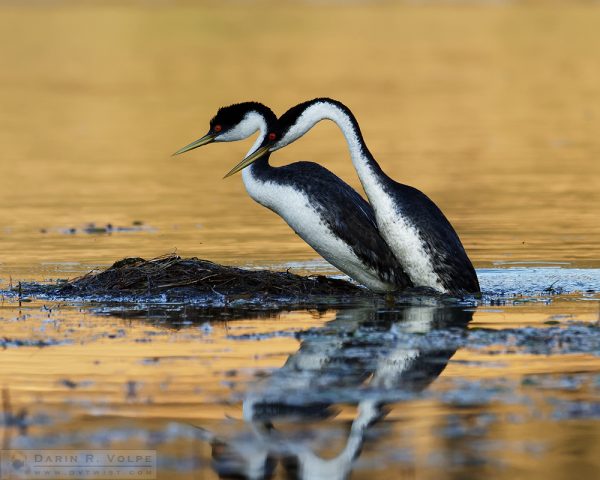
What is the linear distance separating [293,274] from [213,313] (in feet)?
4.27

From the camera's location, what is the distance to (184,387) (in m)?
8.24

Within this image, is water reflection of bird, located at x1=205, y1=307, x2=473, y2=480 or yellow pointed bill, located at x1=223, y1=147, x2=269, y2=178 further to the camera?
yellow pointed bill, located at x1=223, y1=147, x2=269, y2=178

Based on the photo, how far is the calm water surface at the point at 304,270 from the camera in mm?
7262

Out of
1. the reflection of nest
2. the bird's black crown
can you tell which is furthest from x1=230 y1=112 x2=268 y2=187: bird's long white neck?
the reflection of nest

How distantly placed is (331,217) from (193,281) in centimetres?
114

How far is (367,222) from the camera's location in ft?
38.1

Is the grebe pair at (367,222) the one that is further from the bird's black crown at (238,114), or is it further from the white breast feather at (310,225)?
the bird's black crown at (238,114)

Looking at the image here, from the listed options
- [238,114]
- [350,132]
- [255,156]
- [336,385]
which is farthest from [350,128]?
[336,385]

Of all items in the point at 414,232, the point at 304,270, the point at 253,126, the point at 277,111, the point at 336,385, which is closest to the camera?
the point at 336,385

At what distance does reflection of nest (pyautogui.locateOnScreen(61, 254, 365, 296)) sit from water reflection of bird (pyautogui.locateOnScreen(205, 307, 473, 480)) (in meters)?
0.92

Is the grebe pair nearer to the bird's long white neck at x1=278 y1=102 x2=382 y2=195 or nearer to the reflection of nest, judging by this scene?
the bird's long white neck at x1=278 y1=102 x2=382 y2=195

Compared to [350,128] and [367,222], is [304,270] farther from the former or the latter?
[350,128]

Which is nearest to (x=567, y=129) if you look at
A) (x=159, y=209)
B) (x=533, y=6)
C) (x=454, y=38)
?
(x=159, y=209)

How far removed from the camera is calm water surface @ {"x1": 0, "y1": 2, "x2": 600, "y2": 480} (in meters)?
7.26
